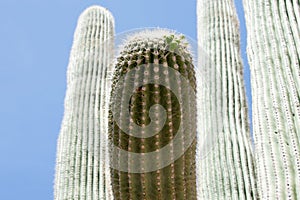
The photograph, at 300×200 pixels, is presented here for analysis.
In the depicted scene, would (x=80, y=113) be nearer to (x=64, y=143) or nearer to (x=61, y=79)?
(x=64, y=143)

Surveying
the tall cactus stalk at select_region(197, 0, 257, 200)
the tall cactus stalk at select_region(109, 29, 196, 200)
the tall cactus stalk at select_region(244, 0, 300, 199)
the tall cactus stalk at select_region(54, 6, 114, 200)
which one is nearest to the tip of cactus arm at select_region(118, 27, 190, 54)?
the tall cactus stalk at select_region(109, 29, 196, 200)

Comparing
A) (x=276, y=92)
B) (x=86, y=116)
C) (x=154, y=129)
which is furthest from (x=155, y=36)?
(x=86, y=116)

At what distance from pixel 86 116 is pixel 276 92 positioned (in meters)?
2.16

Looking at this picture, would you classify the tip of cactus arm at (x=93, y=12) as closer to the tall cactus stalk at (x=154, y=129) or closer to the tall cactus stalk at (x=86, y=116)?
the tall cactus stalk at (x=86, y=116)

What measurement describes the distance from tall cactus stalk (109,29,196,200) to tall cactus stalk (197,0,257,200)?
1896 millimetres

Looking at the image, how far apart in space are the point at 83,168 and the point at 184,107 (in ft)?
8.72

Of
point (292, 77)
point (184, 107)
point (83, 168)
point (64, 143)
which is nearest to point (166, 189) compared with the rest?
point (184, 107)

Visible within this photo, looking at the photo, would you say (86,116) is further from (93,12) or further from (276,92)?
(276,92)

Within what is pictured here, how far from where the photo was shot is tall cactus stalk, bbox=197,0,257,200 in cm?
440

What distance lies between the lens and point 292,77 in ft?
10.6

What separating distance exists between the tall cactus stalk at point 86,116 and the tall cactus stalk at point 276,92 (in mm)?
1211

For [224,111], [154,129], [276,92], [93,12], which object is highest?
[93,12]

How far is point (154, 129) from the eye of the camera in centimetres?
Answer: 192

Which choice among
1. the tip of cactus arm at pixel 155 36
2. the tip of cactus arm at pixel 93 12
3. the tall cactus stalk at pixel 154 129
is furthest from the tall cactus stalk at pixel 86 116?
the tall cactus stalk at pixel 154 129
